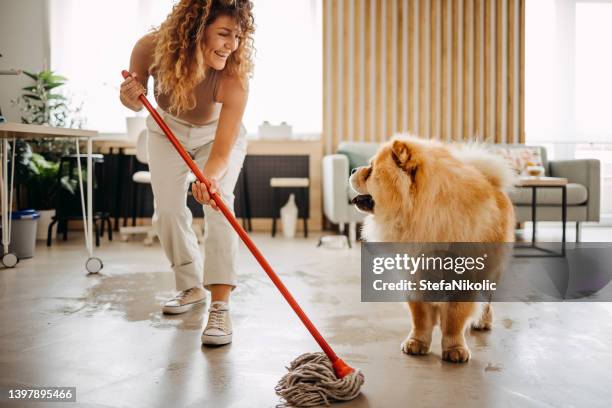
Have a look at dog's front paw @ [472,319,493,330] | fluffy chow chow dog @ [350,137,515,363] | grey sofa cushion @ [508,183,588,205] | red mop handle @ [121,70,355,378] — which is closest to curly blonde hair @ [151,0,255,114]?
red mop handle @ [121,70,355,378]

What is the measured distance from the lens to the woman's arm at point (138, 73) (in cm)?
177

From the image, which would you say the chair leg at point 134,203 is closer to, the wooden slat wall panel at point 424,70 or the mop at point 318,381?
the wooden slat wall panel at point 424,70

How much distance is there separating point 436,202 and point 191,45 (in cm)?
97

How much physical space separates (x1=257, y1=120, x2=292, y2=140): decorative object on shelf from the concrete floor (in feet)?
8.71

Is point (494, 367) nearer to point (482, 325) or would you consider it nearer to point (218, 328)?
point (482, 325)

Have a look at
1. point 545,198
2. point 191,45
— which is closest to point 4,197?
point 191,45

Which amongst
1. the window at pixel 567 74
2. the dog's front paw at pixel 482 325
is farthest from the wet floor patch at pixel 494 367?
the window at pixel 567 74

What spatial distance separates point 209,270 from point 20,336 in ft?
2.26

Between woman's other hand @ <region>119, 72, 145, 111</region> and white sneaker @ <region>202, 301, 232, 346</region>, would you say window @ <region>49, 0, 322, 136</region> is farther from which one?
white sneaker @ <region>202, 301, 232, 346</region>

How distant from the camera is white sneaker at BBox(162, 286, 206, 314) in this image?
2.08m

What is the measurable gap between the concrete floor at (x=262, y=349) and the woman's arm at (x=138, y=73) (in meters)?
0.84

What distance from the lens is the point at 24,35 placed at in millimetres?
5230

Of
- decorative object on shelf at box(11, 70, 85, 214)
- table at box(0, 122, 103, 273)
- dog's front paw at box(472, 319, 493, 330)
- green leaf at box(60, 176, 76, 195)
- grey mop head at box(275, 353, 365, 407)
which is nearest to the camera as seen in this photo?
grey mop head at box(275, 353, 365, 407)

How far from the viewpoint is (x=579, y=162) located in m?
4.43
